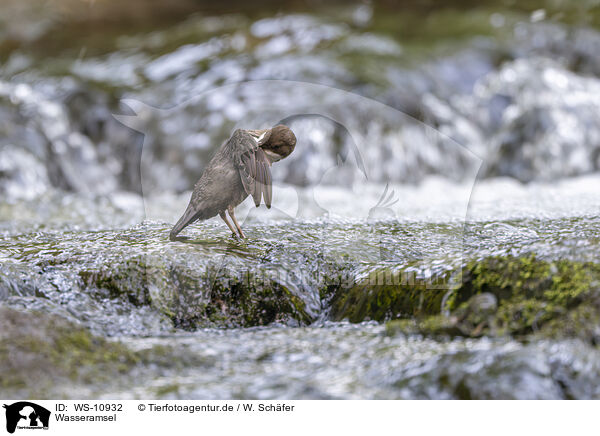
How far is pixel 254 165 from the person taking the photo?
2314 mm

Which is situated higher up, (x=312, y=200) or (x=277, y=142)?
(x=277, y=142)

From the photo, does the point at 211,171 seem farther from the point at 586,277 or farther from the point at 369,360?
the point at 586,277

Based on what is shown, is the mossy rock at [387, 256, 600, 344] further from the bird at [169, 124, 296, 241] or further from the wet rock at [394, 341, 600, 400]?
the bird at [169, 124, 296, 241]

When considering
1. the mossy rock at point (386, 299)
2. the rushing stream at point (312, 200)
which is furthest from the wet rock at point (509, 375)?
the mossy rock at point (386, 299)

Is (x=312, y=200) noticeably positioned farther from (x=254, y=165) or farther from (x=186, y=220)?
(x=254, y=165)

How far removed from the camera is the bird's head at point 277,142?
7.47 feet

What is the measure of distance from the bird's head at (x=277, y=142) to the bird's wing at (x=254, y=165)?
13 mm

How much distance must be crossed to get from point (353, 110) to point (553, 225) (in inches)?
134

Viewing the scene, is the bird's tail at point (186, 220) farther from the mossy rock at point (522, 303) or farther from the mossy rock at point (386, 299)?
the mossy rock at point (522, 303)

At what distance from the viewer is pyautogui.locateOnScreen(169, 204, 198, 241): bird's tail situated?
100 inches

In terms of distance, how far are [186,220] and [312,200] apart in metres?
1.58
